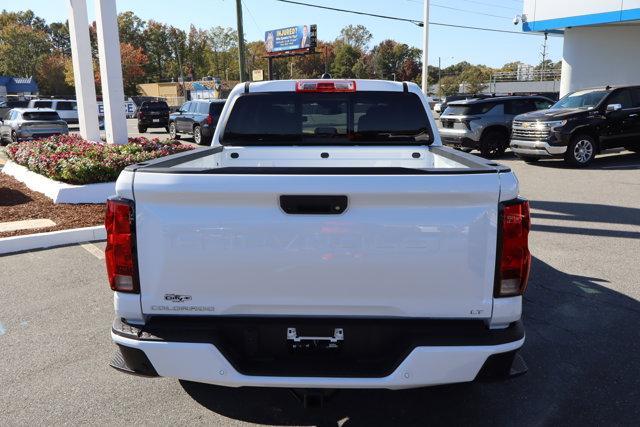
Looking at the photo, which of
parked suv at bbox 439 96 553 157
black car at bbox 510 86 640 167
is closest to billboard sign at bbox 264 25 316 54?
parked suv at bbox 439 96 553 157

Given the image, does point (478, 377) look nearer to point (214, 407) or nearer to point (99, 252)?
point (214, 407)

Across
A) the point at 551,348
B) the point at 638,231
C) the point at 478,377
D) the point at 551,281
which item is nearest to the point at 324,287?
the point at 478,377

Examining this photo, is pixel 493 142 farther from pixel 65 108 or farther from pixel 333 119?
pixel 65 108

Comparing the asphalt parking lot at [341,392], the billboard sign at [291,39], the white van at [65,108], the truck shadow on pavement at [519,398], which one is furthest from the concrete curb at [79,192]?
the billboard sign at [291,39]

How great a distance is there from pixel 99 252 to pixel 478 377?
5637 mm

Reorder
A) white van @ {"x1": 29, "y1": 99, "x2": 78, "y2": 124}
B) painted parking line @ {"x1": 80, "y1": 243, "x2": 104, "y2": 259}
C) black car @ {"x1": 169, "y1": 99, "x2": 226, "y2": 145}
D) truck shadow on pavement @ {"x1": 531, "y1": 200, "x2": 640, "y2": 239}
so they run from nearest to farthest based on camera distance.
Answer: painted parking line @ {"x1": 80, "y1": 243, "x2": 104, "y2": 259} → truck shadow on pavement @ {"x1": 531, "y1": 200, "x2": 640, "y2": 239} → black car @ {"x1": 169, "y1": 99, "x2": 226, "y2": 145} → white van @ {"x1": 29, "y1": 99, "x2": 78, "y2": 124}

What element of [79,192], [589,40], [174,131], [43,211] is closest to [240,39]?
[174,131]

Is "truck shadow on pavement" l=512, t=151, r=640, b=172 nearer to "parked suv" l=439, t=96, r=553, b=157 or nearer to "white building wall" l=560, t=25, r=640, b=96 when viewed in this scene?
"parked suv" l=439, t=96, r=553, b=157

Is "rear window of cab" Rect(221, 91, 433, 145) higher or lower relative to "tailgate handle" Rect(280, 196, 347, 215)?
higher

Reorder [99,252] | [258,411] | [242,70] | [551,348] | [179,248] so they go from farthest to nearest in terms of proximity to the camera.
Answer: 1. [242,70]
2. [99,252]
3. [551,348]
4. [258,411]
5. [179,248]

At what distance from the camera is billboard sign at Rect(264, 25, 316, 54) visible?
62.1 meters

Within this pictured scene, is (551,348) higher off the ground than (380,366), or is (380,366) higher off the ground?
(380,366)

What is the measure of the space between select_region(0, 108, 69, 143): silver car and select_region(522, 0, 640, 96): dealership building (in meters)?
20.1

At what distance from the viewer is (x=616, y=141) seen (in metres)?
14.1
